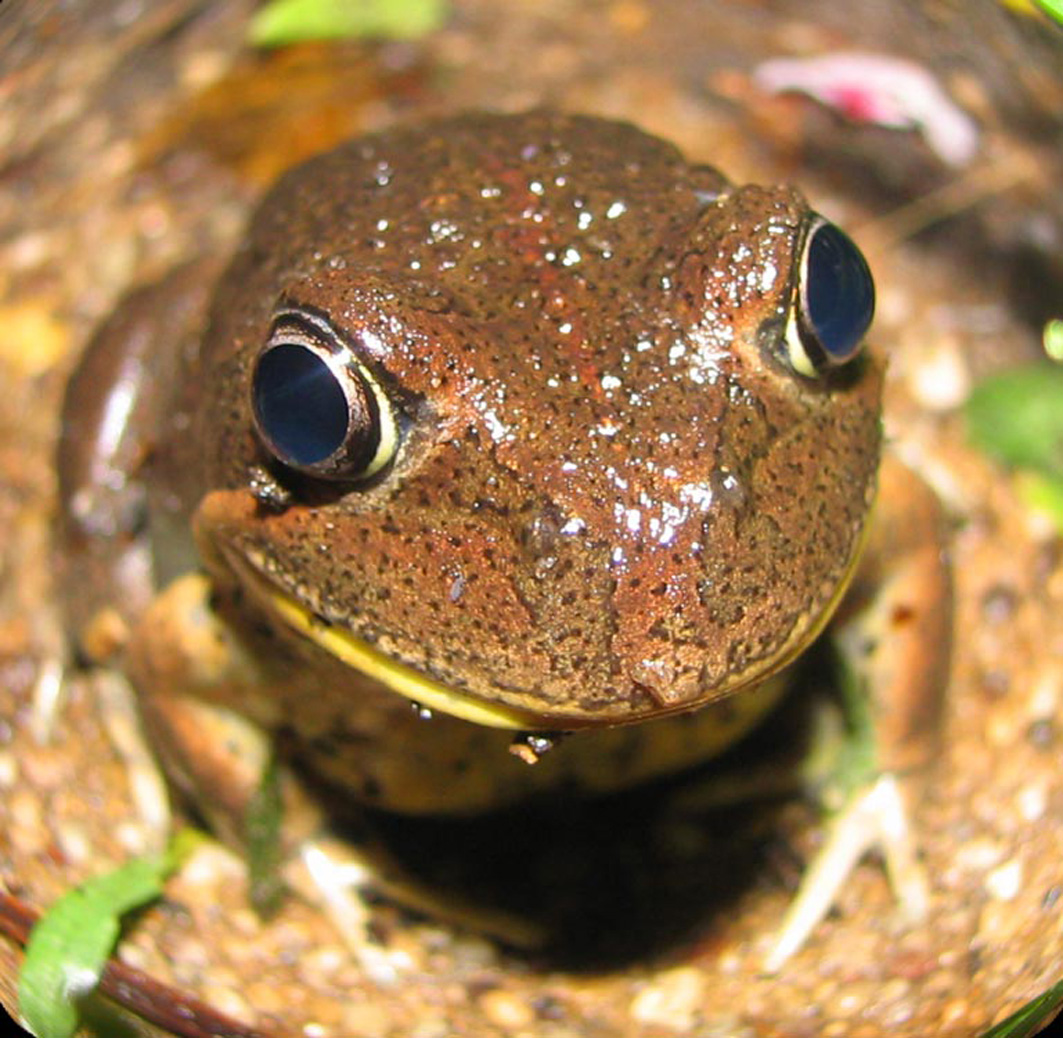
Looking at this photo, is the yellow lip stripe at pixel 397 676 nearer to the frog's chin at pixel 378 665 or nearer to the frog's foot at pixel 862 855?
the frog's chin at pixel 378 665

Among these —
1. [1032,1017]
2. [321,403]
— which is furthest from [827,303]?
[1032,1017]

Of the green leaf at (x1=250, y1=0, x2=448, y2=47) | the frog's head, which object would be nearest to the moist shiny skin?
the frog's head

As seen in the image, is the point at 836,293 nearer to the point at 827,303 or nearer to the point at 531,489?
the point at 827,303

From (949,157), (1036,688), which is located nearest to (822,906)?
(1036,688)

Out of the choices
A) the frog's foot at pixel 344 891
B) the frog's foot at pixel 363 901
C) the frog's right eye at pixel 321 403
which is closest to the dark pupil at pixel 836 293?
the frog's right eye at pixel 321 403

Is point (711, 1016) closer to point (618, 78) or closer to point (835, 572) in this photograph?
point (835, 572)
